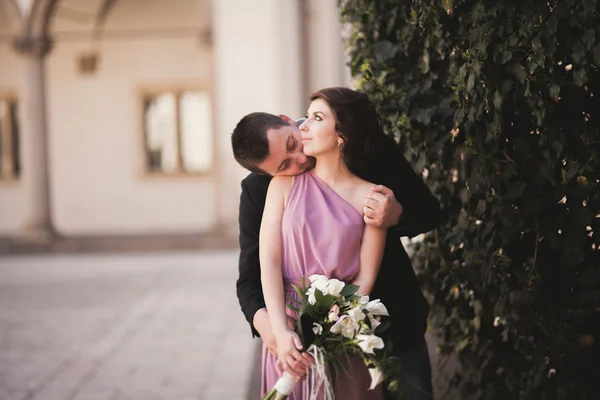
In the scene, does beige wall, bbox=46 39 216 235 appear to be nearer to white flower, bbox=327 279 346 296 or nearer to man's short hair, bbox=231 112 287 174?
man's short hair, bbox=231 112 287 174

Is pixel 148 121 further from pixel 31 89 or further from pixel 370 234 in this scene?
pixel 370 234

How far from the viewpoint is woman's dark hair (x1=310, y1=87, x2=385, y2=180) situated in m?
2.20

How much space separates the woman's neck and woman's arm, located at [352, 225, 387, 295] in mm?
152

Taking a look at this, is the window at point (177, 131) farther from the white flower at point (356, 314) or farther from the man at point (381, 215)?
the white flower at point (356, 314)

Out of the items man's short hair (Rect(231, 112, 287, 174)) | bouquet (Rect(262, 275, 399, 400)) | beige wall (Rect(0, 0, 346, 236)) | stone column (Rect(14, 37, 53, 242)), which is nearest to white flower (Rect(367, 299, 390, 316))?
bouquet (Rect(262, 275, 399, 400))

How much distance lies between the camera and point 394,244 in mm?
2414

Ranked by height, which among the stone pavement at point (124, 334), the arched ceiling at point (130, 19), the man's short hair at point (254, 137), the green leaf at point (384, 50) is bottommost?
the stone pavement at point (124, 334)

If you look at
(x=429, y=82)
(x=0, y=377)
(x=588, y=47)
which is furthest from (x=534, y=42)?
(x=0, y=377)

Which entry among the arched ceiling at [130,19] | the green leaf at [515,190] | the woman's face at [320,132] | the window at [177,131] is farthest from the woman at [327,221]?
the arched ceiling at [130,19]

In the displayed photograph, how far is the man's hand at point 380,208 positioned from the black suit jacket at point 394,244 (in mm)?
126

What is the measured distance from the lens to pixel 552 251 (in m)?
Result: 2.80

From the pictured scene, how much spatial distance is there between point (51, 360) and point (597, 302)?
14.6ft

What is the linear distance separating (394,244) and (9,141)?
1699 centimetres

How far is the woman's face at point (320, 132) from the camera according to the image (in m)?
2.19
